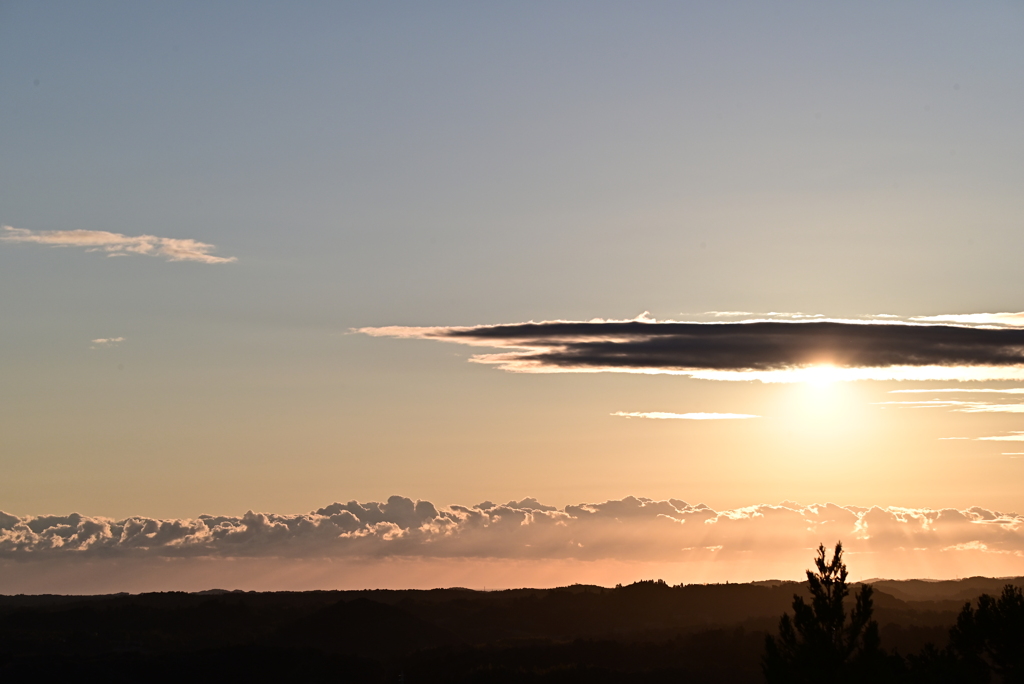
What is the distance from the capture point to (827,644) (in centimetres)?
5166

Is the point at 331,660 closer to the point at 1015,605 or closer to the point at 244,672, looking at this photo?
the point at 244,672

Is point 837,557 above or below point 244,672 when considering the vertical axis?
above

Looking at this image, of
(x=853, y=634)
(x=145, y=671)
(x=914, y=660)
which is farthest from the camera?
(x=145, y=671)

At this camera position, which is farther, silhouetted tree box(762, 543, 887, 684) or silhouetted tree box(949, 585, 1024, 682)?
silhouetted tree box(949, 585, 1024, 682)

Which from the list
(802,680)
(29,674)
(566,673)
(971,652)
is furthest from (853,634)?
(29,674)

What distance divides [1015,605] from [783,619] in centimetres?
3547

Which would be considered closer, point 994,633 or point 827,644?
point 827,644

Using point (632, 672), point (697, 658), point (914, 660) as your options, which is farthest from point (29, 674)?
point (914, 660)

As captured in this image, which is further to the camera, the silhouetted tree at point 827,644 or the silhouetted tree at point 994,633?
the silhouetted tree at point 994,633

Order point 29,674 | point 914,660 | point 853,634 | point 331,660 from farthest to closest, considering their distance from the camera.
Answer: point 331,660 < point 29,674 < point 914,660 < point 853,634

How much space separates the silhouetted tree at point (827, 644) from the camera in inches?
2007

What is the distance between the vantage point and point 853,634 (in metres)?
51.8

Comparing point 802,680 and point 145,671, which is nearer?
point 802,680

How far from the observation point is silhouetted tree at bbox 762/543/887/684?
167ft
